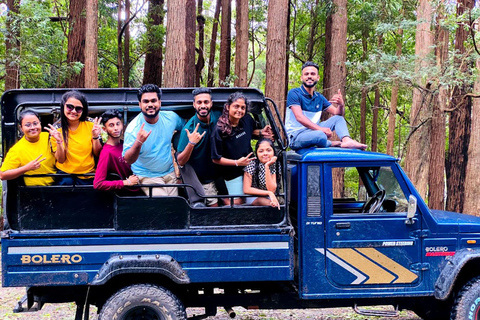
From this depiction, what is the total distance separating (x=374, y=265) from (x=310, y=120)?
69.3 inches

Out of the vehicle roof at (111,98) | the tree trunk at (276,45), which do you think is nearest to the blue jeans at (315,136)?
the vehicle roof at (111,98)

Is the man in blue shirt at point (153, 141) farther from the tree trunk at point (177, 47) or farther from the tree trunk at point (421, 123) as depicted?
the tree trunk at point (421, 123)

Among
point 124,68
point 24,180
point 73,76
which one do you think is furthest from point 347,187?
point 24,180

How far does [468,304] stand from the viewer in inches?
191

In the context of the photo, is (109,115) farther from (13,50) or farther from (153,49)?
(153,49)

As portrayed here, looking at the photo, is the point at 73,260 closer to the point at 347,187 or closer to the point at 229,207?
the point at 229,207

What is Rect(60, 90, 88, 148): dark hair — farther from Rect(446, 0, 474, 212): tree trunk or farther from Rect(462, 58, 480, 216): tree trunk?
Rect(446, 0, 474, 212): tree trunk

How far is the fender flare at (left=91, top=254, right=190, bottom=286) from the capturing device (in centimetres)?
444

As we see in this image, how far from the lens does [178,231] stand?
455cm

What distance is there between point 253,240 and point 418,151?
7833 mm

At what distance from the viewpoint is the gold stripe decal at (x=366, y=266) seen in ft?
15.6

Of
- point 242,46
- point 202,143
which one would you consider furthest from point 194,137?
point 242,46

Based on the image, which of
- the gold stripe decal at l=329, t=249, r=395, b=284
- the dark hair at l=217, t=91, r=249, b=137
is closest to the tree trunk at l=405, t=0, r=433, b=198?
the gold stripe decal at l=329, t=249, r=395, b=284

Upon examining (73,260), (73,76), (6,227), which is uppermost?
(73,76)
